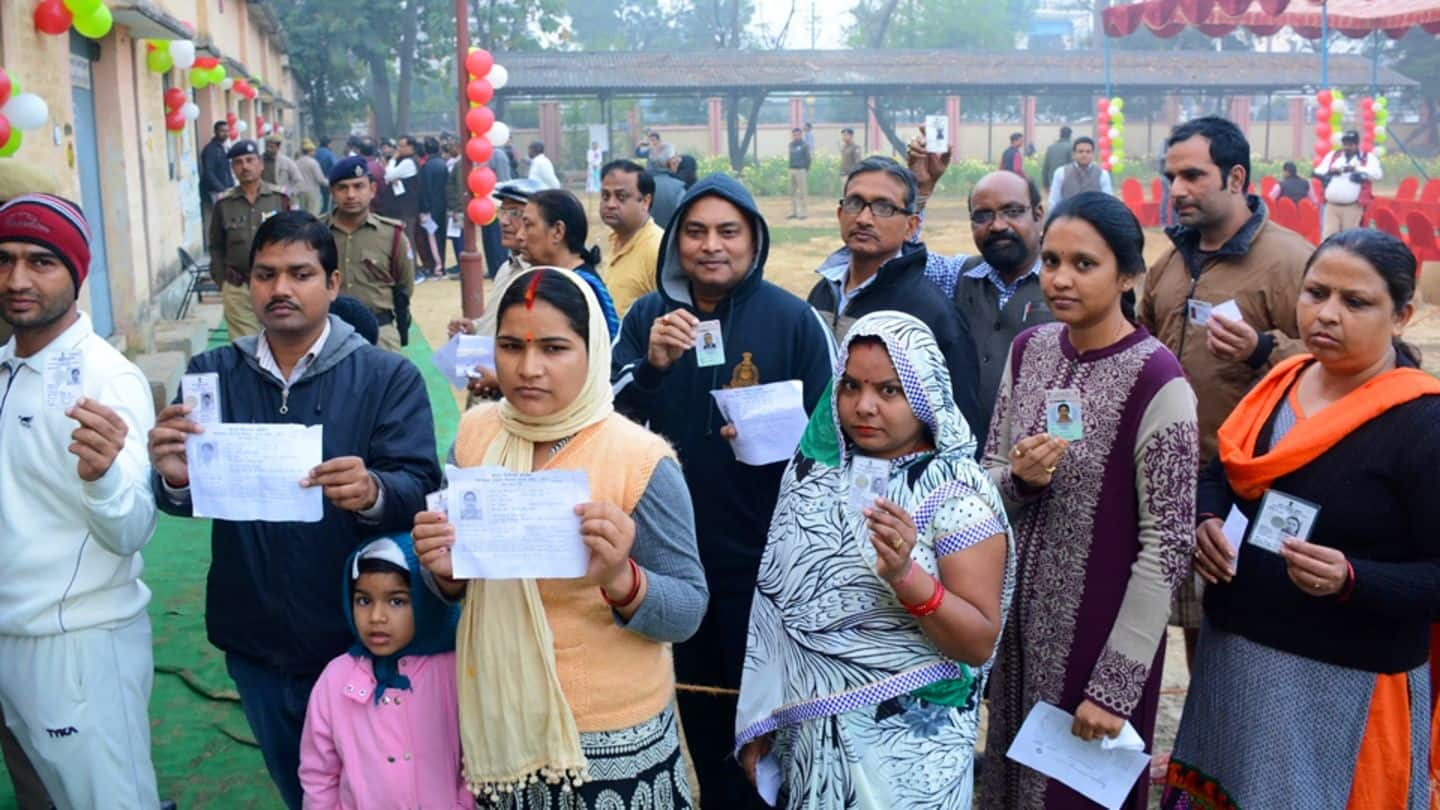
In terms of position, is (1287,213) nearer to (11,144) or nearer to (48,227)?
(11,144)

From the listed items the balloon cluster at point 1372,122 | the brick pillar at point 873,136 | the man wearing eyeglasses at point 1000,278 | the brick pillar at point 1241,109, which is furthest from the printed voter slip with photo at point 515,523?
the brick pillar at point 1241,109

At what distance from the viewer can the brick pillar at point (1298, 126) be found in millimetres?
41875

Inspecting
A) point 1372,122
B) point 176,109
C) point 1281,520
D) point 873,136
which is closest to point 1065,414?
point 1281,520

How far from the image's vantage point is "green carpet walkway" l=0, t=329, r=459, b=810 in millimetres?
4422

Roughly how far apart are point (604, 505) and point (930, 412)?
2.44 feet

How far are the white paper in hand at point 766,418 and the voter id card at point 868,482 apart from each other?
31.4 inches

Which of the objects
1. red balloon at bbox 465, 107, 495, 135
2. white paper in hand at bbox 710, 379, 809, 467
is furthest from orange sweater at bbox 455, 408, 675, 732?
red balloon at bbox 465, 107, 495, 135

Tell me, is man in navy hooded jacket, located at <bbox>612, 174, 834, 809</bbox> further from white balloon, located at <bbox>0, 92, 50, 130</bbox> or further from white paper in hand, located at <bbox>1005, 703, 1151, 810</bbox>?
white balloon, located at <bbox>0, 92, 50, 130</bbox>

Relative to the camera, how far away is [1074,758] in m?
3.04

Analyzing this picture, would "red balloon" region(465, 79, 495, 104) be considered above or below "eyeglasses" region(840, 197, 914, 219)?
above

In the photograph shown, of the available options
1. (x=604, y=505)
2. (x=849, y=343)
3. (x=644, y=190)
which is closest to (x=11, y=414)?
(x=604, y=505)

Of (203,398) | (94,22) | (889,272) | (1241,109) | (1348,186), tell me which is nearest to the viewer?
(203,398)

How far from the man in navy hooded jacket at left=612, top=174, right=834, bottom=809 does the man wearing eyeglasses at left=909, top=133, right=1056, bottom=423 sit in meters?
0.91

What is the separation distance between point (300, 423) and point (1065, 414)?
5.89 ft
